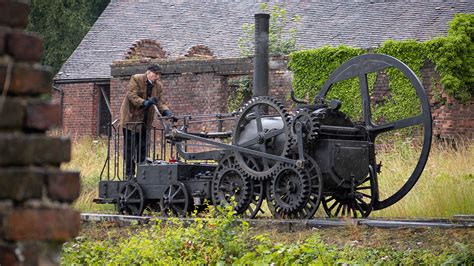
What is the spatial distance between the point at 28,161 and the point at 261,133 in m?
9.63

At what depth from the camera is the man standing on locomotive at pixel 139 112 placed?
15.0 m

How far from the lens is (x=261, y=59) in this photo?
14898 mm

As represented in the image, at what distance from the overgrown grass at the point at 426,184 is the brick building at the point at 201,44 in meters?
6.23

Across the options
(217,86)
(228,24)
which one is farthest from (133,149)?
(228,24)

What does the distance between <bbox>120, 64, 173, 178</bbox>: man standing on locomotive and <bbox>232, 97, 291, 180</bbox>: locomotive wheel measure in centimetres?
207

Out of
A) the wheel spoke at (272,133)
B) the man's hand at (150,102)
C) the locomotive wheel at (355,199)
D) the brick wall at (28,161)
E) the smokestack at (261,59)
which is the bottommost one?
the locomotive wheel at (355,199)

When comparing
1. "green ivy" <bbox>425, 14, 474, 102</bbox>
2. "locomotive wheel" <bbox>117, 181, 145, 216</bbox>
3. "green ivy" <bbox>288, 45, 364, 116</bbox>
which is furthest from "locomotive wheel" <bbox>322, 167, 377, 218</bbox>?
"green ivy" <bbox>288, 45, 364, 116</bbox>

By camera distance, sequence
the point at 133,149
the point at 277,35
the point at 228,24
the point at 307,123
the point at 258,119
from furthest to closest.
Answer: the point at 228,24, the point at 277,35, the point at 133,149, the point at 258,119, the point at 307,123

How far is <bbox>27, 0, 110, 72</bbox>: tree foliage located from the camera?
3888 centimetres

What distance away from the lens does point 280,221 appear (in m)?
11.5

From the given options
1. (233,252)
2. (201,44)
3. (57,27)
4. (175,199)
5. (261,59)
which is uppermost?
(57,27)

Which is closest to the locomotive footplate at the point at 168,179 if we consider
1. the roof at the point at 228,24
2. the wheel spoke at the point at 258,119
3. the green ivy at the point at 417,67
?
the wheel spoke at the point at 258,119

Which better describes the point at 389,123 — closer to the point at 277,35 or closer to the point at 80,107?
the point at 277,35

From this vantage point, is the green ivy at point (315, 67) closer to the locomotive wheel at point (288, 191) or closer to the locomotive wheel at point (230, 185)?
the locomotive wheel at point (230, 185)
